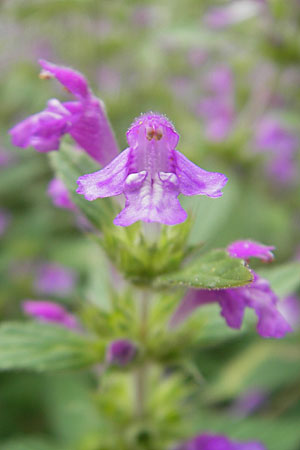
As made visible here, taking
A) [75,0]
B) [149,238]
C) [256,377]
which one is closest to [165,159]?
[149,238]

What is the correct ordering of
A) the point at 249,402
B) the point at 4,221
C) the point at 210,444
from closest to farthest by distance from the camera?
the point at 210,444, the point at 249,402, the point at 4,221

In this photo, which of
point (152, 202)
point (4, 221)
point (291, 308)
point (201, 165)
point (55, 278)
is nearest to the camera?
point (152, 202)

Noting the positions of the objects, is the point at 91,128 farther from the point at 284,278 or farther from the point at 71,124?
the point at 284,278

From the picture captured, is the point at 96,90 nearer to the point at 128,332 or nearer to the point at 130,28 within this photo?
the point at 130,28

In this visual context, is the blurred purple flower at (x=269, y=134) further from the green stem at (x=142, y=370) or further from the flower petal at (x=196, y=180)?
the flower petal at (x=196, y=180)

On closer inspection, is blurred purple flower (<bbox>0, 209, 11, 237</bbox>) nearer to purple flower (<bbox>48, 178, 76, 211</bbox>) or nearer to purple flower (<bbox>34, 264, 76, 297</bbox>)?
purple flower (<bbox>34, 264, 76, 297</bbox>)

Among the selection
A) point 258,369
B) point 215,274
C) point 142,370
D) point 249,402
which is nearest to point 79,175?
point 215,274
